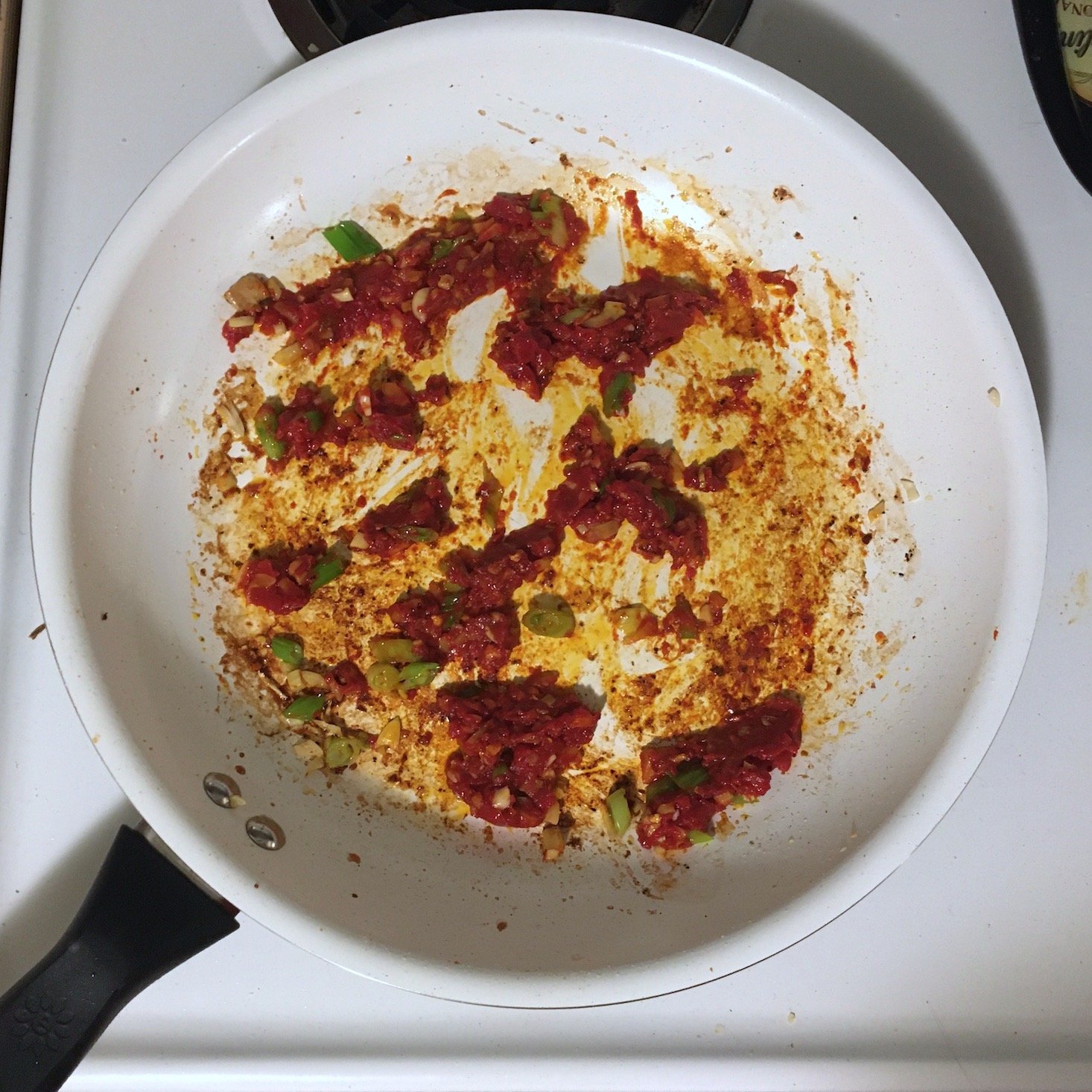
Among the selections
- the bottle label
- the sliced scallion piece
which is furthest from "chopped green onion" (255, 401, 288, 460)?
the bottle label

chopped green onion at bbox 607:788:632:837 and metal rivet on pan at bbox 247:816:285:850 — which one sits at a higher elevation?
metal rivet on pan at bbox 247:816:285:850

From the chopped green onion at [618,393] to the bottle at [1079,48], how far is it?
766 millimetres

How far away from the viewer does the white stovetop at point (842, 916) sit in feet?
4.08

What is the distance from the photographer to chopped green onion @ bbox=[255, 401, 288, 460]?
1347 mm

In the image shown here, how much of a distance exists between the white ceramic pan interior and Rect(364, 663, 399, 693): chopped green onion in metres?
0.19

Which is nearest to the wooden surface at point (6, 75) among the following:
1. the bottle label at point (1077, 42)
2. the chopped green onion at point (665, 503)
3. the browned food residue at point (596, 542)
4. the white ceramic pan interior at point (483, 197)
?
the white ceramic pan interior at point (483, 197)

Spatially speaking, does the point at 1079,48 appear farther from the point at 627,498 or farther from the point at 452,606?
the point at 452,606

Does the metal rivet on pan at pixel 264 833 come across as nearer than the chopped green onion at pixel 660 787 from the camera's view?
Yes

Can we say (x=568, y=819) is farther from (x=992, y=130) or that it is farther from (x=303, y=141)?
(x=992, y=130)

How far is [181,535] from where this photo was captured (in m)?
1.32

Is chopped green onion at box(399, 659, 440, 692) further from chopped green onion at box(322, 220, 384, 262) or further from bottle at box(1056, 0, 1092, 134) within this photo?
bottle at box(1056, 0, 1092, 134)

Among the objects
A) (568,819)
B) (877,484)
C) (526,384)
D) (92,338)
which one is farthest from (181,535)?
(877,484)

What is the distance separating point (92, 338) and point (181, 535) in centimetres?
32

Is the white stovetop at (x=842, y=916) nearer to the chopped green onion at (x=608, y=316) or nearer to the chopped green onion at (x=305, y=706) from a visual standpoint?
the chopped green onion at (x=305, y=706)
